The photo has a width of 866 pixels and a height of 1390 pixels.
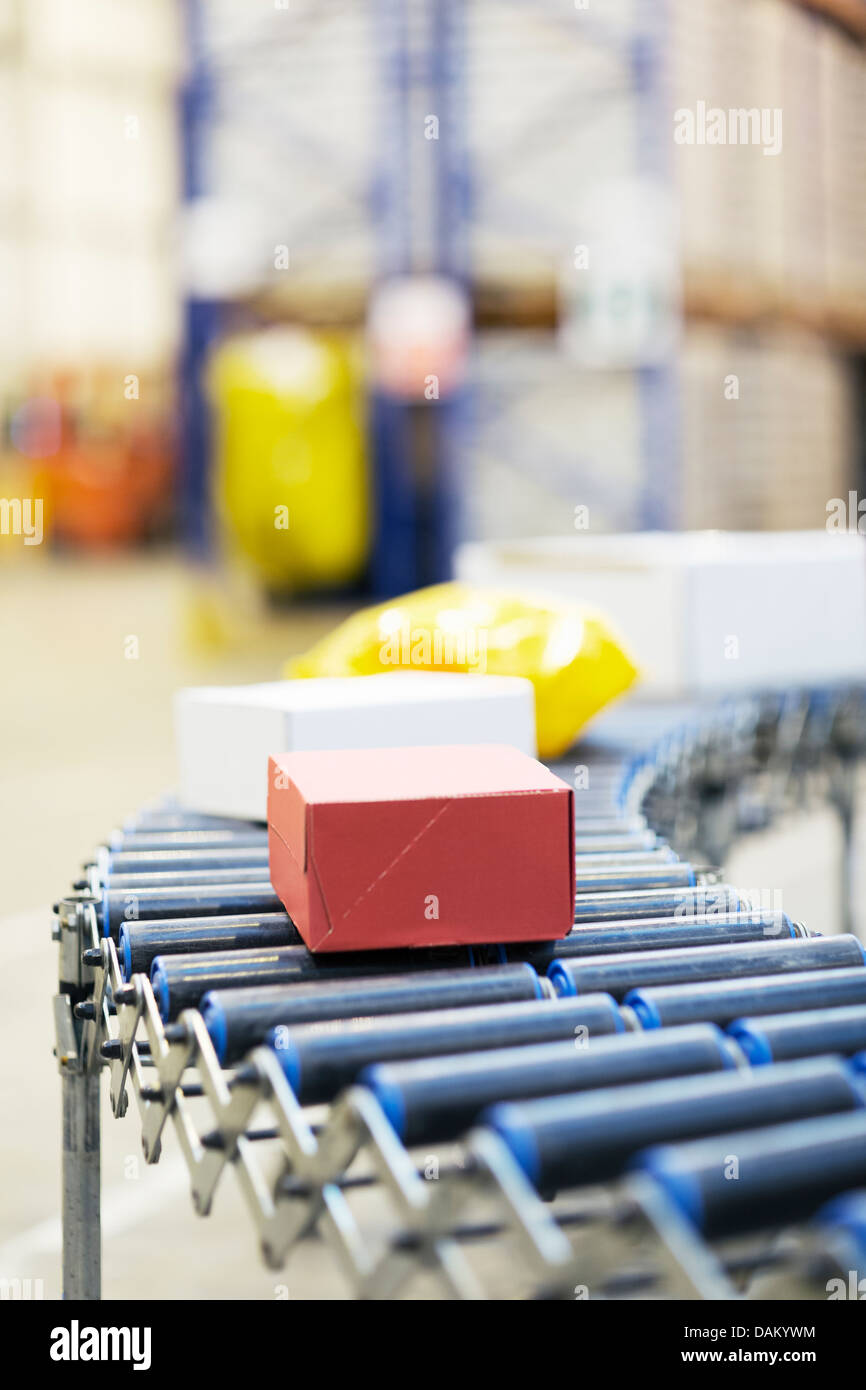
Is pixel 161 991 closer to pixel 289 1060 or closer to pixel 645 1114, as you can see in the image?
pixel 289 1060

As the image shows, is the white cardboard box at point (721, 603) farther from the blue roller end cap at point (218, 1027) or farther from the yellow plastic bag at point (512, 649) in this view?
the blue roller end cap at point (218, 1027)

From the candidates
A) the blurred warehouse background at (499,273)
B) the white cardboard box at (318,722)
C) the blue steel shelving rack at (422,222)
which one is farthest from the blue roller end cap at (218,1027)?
the blue steel shelving rack at (422,222)

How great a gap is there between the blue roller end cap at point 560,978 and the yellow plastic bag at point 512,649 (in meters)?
1.22

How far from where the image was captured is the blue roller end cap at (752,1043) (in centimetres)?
133

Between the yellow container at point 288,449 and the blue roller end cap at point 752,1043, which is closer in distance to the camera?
the blue roller end cap at point 752,1043

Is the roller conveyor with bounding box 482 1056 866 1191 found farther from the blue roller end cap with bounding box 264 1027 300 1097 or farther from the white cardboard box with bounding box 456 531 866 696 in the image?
the white cardboard box with bounding box 456 531 866 696

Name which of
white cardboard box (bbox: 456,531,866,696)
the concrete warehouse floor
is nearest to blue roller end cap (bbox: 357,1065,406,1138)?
the concrete warehouse floor

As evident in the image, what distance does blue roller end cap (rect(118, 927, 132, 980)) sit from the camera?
164 cm

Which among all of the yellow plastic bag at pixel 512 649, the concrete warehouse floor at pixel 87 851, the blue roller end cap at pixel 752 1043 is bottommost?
the concrete warehouse floor at pixel 87 851

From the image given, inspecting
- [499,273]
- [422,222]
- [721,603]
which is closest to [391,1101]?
[721,603]

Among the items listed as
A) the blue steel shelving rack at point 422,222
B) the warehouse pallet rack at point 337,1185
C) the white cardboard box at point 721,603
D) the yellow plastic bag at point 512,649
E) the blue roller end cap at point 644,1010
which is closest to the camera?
the warehouse pallet rack at point 337,1185

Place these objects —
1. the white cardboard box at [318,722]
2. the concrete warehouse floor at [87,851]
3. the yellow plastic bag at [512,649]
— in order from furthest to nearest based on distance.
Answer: the concrete warehouse floor at [87,851] → the yellow plastic bag at [512,649] → the white cardboard box at [318,722]

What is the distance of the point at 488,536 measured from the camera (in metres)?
11.7
